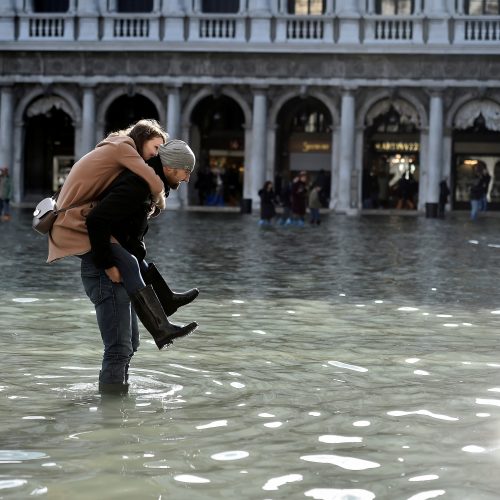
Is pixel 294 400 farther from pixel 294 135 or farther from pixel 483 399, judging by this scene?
pixel 294 135

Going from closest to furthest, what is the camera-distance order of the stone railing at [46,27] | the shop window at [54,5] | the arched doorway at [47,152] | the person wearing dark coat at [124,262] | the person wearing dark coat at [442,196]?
the person wearing dark coat at [124,262]
the person wearing dark coat at [442,196]
the stone railing at [46,27]
the shop window at [54,5]
the arched doorway at [47,152]

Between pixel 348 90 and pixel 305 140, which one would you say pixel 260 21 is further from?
pixel 305 140

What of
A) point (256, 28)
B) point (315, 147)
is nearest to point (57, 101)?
point (256, 28)

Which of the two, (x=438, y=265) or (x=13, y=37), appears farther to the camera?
(x=13, y=37)

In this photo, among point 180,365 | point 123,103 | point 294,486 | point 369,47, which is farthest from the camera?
point 123,103

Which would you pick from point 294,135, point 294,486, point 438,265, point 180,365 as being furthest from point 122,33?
point 294,486

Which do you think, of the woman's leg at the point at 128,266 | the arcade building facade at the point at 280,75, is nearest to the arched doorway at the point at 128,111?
the arcade building facade at the point at 280,75

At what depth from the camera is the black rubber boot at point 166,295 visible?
7.70 metres

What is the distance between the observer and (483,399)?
764 centimetres

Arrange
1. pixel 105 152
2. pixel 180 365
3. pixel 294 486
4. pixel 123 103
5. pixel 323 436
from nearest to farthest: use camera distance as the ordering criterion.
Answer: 1. pixel 294 486
2. pixel 323 436
3. pixel 105 152
4. pixel 180 365
5. pixel 123 103

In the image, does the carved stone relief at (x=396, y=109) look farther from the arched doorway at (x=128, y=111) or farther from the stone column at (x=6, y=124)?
the stone column at (x=6, y=124)

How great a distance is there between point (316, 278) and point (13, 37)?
31.7m

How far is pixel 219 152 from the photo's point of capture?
49438mm

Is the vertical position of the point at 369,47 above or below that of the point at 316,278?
above
